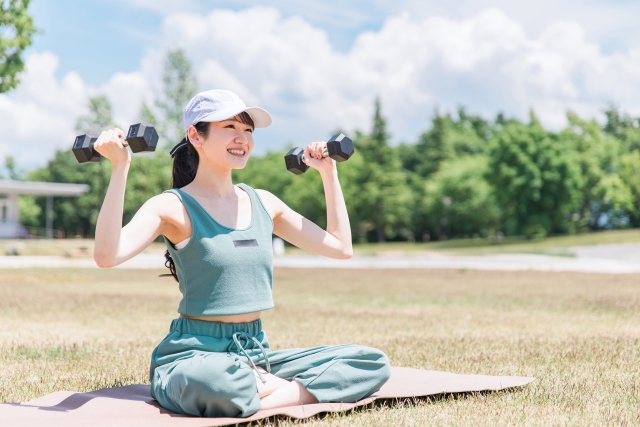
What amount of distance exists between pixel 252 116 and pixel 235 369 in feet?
4.51

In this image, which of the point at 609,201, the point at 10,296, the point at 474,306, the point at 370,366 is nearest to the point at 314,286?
the point at 474,306

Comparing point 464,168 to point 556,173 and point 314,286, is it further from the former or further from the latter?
point 314,286

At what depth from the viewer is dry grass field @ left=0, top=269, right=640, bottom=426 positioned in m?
4.09

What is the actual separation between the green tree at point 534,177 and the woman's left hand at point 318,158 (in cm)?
4679

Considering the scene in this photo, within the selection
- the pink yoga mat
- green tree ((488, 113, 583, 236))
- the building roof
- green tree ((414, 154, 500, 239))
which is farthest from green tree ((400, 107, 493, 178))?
the pink yoga mat

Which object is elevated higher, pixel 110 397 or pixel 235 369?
pixel 235 369

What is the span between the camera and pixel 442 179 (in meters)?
62.6

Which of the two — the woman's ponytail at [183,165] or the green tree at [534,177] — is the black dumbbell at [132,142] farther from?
the green tree at [534,177]

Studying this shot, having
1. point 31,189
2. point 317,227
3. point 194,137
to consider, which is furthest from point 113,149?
point 31,189

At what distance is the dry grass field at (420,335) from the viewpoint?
4.09 metres

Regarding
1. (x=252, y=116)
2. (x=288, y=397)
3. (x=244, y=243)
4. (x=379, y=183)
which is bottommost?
(x=288, y=397)

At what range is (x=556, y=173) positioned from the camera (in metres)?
49.2

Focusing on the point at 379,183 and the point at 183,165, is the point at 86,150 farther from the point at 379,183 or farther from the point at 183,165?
the point at 379,183

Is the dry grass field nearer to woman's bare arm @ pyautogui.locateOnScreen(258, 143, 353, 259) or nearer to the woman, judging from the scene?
the woman
